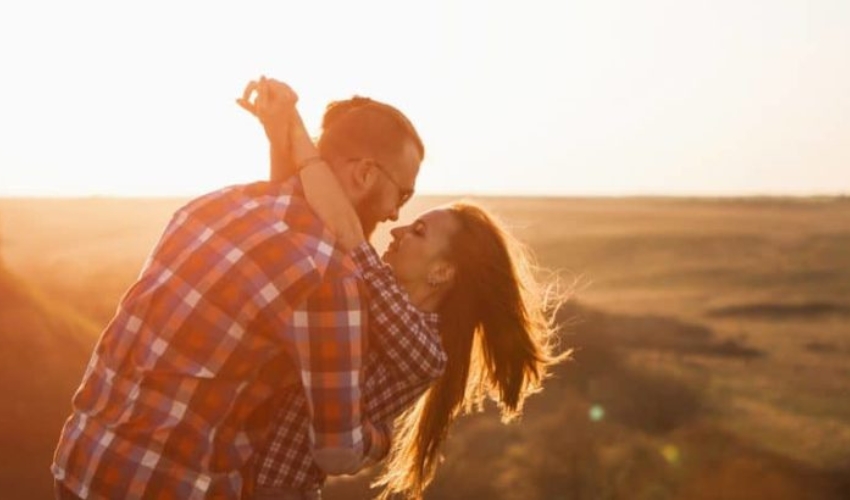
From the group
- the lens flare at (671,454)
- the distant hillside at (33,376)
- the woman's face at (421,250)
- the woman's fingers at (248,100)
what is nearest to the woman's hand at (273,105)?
the woman's fingers at (248,100)

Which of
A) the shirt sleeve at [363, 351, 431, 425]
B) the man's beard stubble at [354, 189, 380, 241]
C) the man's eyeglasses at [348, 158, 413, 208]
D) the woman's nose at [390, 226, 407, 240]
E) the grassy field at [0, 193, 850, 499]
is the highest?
the man's eyeglasses at [348, 158, 413, 208]

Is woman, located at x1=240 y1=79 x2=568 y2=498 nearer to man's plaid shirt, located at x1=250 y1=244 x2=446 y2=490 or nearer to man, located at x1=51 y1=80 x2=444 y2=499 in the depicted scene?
man's plaid shirt, located at x1=250 y1=244 x2=446 y2=490

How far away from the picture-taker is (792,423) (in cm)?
2216

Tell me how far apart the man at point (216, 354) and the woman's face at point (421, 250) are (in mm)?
755

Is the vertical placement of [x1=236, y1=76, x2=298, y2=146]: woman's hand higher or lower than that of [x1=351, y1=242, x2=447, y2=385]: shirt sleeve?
higher

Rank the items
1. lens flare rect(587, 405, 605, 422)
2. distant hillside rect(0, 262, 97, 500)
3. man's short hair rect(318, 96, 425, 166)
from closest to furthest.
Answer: man's short hair rect(318, 96, 425, 166) → distant hillside rect(0, 262, 97, 500) → lens flare rect(587, 405, 605, 422)

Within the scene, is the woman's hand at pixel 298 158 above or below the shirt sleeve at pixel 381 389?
above

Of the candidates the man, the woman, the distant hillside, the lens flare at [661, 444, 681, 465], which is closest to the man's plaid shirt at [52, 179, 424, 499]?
the man

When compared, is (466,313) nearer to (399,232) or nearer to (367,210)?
(399,232)

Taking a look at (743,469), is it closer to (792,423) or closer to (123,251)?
(792,423)

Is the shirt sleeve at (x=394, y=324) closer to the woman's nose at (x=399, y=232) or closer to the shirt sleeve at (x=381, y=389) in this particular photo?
the shirt sleeve at (x=381, y=389)

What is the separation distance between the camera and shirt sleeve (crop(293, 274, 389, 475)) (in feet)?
8.30

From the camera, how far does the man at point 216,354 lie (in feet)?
8.33

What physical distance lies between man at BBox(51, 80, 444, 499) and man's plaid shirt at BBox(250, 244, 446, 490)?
241 mm
